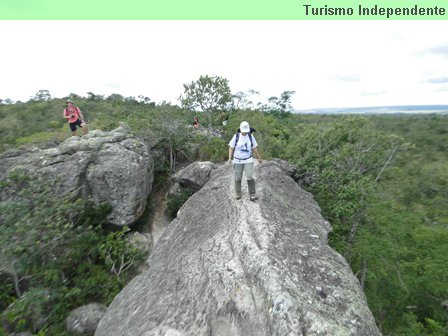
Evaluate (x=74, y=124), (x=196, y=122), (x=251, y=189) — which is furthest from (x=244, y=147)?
(x=196, y=122)

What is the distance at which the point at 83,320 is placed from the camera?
10242mm

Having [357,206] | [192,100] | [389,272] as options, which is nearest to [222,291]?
[357,206]

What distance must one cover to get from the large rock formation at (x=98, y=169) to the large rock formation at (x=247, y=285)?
725 centimetres

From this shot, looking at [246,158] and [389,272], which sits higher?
[246,158]

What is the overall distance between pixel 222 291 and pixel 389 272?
11.2 m

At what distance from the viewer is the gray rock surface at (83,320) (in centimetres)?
1009

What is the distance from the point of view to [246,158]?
9.05 meters

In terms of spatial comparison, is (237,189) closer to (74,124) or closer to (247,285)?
(247,285)

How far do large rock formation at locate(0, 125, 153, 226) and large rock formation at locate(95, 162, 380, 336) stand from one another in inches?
285

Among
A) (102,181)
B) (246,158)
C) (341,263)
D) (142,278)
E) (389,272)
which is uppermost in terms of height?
(246,158)

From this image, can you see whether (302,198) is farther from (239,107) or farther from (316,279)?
(239,107)

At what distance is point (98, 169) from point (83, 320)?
8239 millimetres

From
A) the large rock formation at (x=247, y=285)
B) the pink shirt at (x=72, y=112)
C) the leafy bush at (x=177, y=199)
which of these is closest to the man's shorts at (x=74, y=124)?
the pink shirt at (x=72, y=112)

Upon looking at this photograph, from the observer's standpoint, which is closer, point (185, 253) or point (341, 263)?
point (341, 263)
